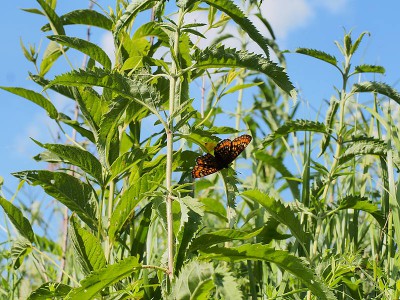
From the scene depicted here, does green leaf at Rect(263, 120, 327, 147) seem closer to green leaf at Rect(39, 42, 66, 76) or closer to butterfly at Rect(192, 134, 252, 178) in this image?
butterfly at Rect(192, 134, 252, 178)

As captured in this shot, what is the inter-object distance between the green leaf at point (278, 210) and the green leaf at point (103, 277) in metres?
0.47

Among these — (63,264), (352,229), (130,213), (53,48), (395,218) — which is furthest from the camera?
(63,264)

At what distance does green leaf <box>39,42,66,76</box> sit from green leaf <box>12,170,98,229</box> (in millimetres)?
622

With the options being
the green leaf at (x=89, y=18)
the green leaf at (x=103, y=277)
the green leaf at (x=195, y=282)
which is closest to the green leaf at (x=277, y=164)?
the green leaf at (x=89, y=18)

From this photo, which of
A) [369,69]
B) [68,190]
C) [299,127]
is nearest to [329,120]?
[299,127]

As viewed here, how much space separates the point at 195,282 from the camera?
5.37 ft

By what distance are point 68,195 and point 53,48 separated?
808 mm

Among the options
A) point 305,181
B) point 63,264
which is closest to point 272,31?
point 305,181

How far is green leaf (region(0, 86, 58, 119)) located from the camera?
2453mm

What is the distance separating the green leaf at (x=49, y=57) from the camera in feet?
9.13

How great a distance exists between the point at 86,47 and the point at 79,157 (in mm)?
396

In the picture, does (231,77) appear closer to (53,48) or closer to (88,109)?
(88,109)

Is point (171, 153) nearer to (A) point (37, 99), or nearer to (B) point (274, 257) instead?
(B) point (274, 257)

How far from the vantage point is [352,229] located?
9.92ft
